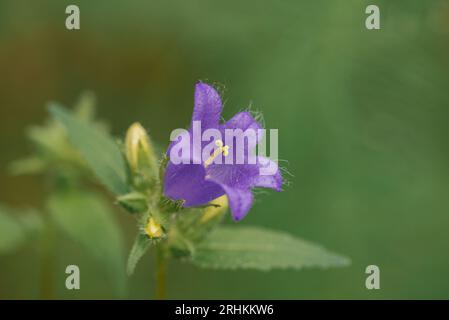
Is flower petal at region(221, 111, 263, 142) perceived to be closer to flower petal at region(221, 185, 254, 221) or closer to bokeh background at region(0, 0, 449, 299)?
flower petal at region(221, 185, 254, 221)

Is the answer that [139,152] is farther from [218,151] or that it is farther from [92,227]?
[92,227]

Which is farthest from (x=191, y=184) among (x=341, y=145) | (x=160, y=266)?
(x=341, y=145)

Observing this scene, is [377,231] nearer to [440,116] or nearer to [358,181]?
[358,181]

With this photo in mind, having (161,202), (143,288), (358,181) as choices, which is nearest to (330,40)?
(358,181)

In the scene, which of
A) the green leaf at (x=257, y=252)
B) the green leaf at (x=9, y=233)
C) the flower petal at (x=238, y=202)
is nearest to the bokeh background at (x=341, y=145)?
the green leaf at (x=9, y=233)

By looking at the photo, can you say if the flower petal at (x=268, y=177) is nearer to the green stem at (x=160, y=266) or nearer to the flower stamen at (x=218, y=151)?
the flower stamen at (x=218, y=151)

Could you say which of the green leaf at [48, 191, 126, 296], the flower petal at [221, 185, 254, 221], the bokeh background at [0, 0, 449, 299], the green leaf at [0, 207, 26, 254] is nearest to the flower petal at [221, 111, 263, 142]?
the flower petal at [221, 185, 254, 221]
